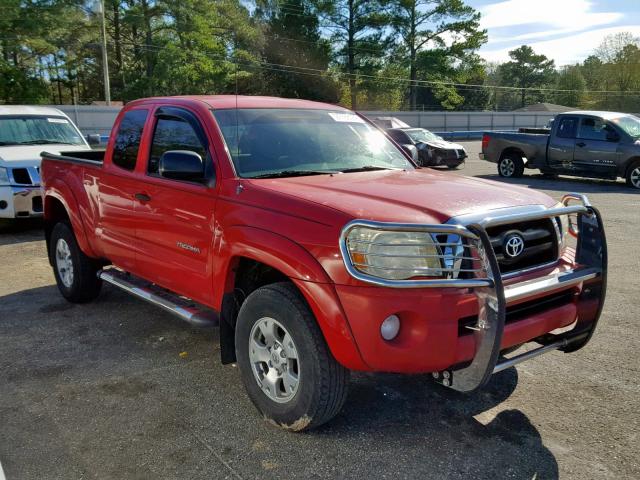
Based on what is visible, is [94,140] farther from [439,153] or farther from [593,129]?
[439,153]

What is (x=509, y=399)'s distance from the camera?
12.4 ft

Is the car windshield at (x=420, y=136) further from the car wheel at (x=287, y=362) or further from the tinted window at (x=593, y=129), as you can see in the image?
the car wheel at (x=287, y=362)

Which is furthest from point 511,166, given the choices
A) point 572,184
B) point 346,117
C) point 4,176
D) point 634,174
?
point 346,117

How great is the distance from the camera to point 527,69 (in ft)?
282

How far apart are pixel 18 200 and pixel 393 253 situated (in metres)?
7.74

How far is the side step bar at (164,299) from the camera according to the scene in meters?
3.94

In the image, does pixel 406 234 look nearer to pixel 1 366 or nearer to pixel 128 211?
pixel 128 211

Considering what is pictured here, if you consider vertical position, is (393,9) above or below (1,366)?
above

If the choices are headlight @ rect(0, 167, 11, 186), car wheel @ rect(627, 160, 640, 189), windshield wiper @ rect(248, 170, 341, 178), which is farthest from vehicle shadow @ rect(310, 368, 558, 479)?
car wheel @ rect(627, 160, 640, 189)

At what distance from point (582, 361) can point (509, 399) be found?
0.93 metres

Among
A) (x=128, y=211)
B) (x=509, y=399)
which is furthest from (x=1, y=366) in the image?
(x=509, y=399)

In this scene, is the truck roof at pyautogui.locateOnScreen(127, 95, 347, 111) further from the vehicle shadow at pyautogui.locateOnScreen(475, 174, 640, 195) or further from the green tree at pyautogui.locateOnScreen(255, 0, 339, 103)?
the green tree at pyautogui.locateOnScreen(255, 0, 339, 103)

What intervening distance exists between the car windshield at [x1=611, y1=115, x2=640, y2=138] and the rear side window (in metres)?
12.8

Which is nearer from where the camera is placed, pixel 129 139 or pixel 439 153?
pixel 129 139
